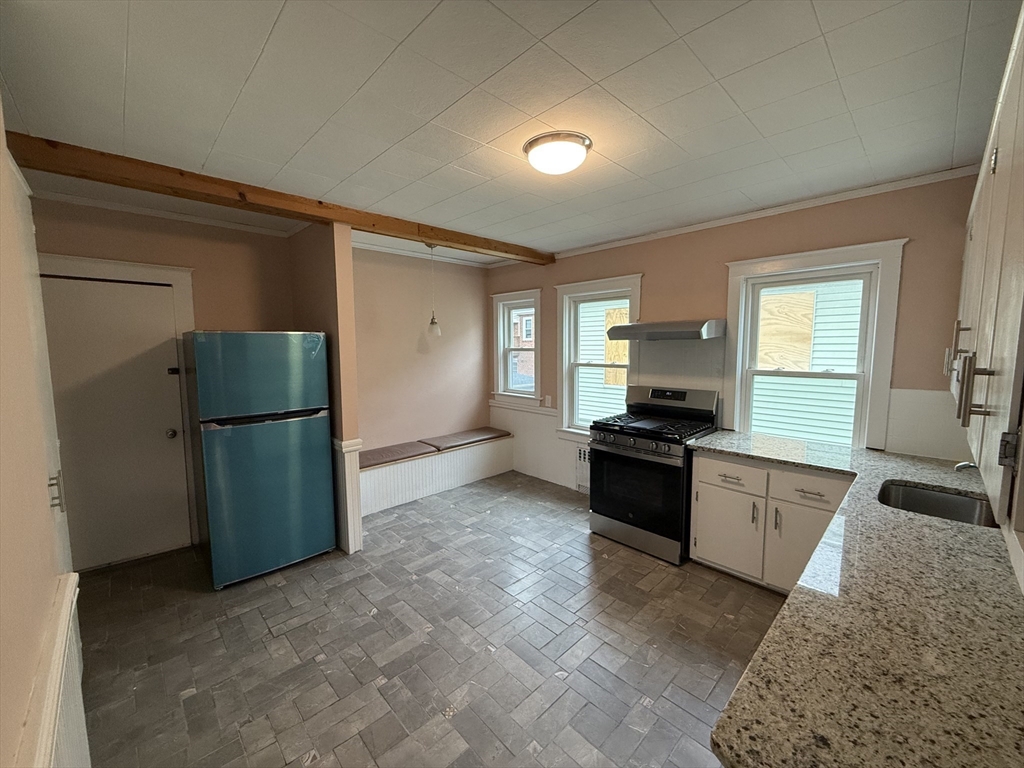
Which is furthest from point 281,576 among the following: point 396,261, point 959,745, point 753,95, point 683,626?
point 753,95

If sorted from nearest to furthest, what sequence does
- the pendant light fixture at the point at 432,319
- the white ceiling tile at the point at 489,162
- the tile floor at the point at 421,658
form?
the tile floor at the point at 421,658
the white ceiling tile at the point at 489,162
the pendant light fixture at the point at 432,319

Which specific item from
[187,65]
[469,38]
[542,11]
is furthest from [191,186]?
[542,11]

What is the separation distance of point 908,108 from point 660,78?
110 centimetres

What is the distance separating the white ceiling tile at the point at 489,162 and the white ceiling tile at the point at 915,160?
183 centimetres

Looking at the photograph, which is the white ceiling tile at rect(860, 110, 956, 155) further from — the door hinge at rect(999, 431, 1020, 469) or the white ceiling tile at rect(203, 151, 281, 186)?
the white ceiling tile at rect(203, 151, 281, 186)

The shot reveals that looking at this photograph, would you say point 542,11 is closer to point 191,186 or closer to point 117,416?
point 191,186

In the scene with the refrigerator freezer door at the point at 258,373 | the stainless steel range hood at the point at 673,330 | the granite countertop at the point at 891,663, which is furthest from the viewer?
the stainless steel range hood at the point at 673,330

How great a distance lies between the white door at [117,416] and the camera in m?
2.71

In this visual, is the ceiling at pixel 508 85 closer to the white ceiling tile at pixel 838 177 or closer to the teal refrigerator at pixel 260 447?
the white ceiling tile at pixel 838 177

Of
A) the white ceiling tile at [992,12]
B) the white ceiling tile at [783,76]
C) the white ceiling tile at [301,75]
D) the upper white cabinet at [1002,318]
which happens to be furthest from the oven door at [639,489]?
the white ceiling tile at [301,75]

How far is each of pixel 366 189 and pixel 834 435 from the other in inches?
137

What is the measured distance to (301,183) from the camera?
7.94 feet

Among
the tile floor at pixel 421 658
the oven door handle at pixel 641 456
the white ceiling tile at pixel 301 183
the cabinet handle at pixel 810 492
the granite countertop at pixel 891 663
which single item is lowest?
the tile floor at pixel 421 658

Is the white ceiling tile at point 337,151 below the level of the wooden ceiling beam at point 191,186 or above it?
above
